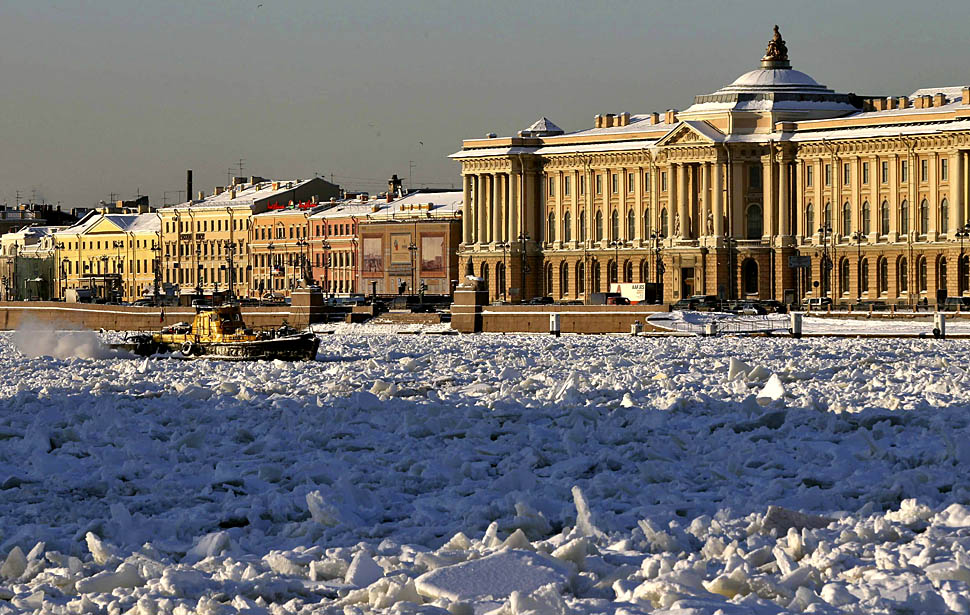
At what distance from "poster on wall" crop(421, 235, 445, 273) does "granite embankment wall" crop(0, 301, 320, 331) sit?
102 feet

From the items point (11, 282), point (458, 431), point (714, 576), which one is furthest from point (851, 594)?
point (11, 282)

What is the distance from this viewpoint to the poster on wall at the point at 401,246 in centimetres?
11500

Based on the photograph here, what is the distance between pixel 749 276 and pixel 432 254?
991 inches

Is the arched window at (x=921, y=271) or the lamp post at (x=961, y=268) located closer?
the lamp post at (x=961, y=268)

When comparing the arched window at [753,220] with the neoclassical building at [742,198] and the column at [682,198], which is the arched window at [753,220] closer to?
the neoclassical building at [742,198]

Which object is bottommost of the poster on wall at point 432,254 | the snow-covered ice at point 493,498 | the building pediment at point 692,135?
the snow-covered ice at point 493,498

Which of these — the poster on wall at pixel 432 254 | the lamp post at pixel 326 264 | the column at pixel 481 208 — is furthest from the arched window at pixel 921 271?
the lamp post at pixel 326 264

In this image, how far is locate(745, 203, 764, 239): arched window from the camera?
316 feet

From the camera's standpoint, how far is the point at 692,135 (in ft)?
317

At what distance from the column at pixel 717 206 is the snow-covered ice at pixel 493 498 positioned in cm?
6724

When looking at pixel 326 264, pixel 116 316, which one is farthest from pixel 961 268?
pixel 326 264

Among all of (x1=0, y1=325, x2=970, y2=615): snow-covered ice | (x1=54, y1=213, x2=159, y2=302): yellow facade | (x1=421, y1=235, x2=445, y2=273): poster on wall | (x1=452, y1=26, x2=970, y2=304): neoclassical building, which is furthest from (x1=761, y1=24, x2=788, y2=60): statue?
(x1=0, y1=325, x2=970, y2=615): snow-covered ice

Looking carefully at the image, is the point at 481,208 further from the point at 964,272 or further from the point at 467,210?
the point at 964,272

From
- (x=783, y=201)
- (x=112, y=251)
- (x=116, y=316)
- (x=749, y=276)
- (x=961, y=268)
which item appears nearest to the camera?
(x=116, y=316)
